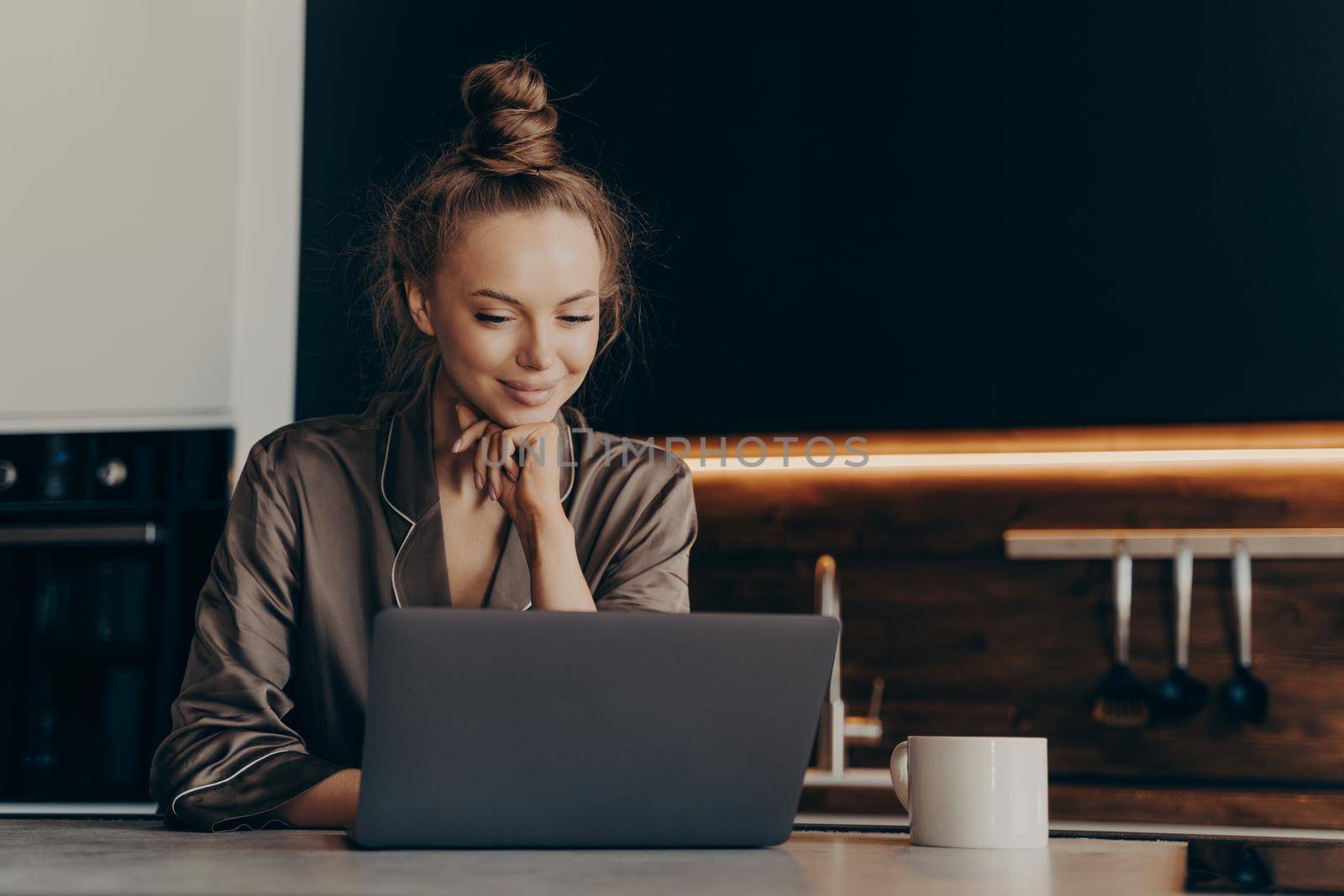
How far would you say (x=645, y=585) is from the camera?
1559mm

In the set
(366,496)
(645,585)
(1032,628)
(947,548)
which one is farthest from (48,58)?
(1032,628)

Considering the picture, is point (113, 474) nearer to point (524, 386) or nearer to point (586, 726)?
point (524, 386)

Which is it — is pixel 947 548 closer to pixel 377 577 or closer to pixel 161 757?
pixel 377 577

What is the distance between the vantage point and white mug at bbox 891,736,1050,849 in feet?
3.11

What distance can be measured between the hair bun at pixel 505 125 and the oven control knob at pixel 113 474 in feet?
3.31

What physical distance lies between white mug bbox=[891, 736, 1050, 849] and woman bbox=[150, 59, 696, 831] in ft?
1.48

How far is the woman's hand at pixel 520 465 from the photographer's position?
155 centimetres

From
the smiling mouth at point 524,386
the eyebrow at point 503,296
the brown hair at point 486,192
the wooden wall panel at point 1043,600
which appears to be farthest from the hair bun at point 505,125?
the wooden wall panel at point 1043,600

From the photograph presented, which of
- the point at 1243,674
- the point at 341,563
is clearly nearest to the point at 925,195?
the point at 1243,674

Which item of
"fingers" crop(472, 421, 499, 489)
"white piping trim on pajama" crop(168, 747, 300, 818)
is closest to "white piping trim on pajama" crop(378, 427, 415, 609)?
"fingers" crop(472, 421, 499, 489)

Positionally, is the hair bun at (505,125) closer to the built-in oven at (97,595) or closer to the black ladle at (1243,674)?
the built-in oven at (97,595)

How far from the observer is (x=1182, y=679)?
7.68 feet

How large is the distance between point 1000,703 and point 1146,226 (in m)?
0.86

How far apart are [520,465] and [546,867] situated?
0.82 meters
